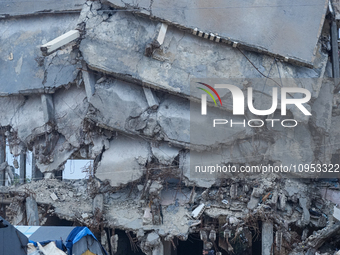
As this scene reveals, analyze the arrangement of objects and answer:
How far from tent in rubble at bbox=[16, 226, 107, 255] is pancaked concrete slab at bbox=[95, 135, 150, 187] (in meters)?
2.69

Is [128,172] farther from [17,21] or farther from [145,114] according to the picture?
[17,21]

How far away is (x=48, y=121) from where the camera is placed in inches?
444

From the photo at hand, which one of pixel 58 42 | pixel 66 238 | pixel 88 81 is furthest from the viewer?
pixel 88 81

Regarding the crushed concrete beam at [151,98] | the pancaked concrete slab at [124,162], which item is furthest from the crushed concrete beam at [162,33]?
the pancaked concrete slab at [124,162]

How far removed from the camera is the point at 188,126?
1036 centimetres

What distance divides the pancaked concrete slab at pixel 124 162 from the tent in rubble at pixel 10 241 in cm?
491

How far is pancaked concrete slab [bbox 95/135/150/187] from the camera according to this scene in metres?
10.6

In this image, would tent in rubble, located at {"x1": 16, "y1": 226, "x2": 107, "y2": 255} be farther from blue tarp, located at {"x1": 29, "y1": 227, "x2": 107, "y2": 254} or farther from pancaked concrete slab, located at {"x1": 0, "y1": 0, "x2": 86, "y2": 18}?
pancaked concrete slab, located at {"x1": 0, "y1": 0, "x2": 86, "y2": 18}

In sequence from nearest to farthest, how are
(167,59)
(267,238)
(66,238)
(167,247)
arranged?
(66,238)
(267,238)
(167,59)
(167,247)

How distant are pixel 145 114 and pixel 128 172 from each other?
1.45 meters

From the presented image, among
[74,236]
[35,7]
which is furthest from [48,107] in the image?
[74,236]

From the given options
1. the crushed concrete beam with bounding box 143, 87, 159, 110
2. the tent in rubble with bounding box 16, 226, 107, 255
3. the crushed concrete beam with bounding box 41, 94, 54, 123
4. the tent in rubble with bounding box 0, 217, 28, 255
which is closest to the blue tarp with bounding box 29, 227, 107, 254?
the tent in rubble with bounding box 16, 226, 107, 255

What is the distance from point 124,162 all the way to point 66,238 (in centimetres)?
365

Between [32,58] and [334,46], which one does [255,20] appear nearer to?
[334,46]
